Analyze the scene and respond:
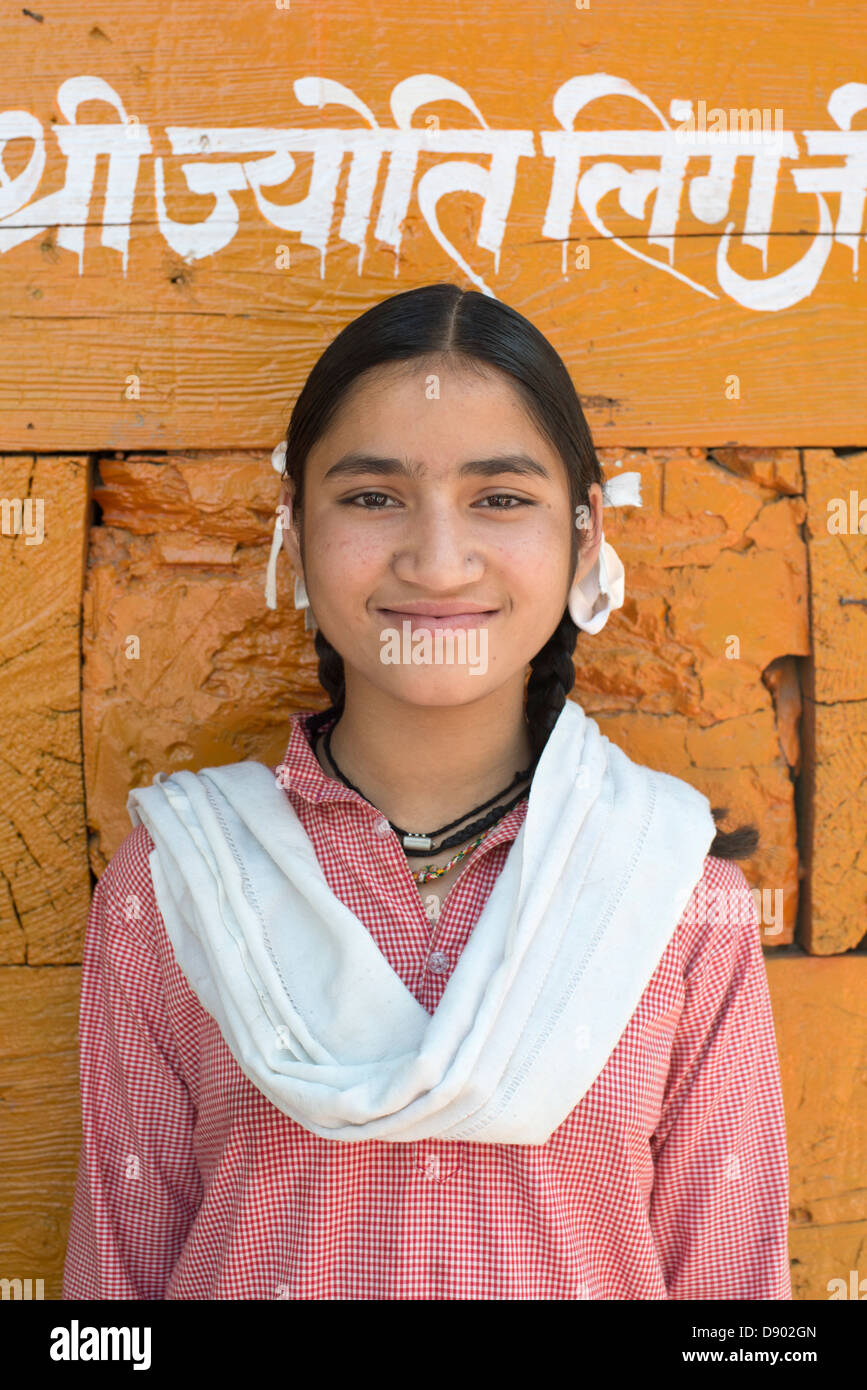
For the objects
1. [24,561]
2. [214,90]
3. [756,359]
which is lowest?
[24,561]

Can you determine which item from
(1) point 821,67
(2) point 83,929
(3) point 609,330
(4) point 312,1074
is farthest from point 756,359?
(2) point 83,929

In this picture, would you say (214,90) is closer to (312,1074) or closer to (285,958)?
(285,958)

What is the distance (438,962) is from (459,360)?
0.89m

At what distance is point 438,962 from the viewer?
65.4 inches

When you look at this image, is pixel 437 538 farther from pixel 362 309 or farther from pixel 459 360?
pixel 362 309

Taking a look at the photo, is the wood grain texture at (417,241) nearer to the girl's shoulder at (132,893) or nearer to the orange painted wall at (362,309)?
the orange painted wall at (362,309)

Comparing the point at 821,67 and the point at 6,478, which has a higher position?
the point at 821,67

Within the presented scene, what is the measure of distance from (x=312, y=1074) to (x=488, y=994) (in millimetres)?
257

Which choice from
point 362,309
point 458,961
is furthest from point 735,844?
point 362,309

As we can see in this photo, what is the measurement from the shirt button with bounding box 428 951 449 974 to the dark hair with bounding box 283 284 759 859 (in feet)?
1.37

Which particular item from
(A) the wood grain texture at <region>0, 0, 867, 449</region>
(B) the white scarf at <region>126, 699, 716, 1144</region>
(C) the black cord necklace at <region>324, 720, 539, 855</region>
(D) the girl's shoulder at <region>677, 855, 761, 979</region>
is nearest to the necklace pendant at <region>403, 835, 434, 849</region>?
(C) the black cord necklace at <region>324, 720, 539, 855</region>

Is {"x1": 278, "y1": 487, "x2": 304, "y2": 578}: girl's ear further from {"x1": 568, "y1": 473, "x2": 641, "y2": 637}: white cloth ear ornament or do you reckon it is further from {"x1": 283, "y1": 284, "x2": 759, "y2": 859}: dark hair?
{"x1": 568, "y1": 473, "x2": 641, "y2": 637}: white cloth ear ornament

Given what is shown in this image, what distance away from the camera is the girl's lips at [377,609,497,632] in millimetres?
1659

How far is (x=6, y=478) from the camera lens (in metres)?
2.22
